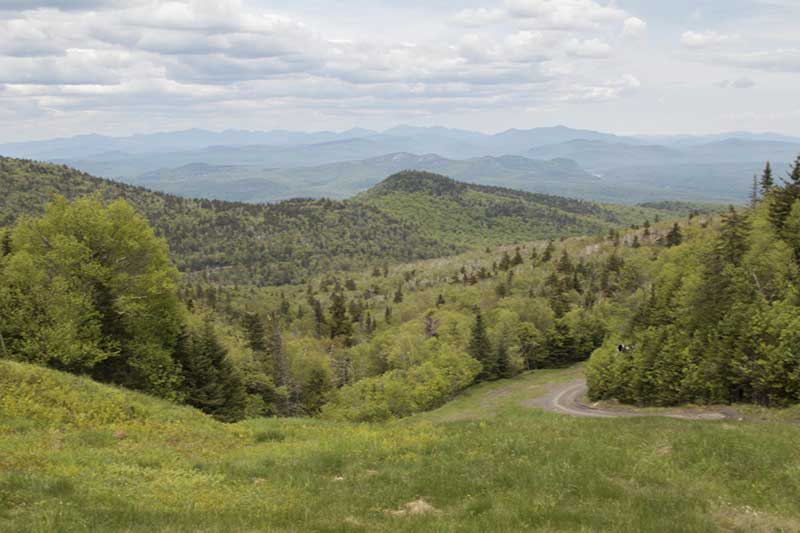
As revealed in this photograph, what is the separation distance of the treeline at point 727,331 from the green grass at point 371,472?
24.5m

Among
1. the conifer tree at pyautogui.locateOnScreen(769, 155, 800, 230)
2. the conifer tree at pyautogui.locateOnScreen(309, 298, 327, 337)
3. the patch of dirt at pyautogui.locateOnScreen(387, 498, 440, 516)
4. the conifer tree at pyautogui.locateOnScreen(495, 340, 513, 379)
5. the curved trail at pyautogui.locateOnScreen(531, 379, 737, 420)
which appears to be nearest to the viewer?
the patch of dirt at pyautogui.locateOnScreen(387, 498, 440, 516)

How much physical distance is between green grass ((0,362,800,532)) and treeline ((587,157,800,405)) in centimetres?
2454

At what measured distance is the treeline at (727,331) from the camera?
4531 centimetres

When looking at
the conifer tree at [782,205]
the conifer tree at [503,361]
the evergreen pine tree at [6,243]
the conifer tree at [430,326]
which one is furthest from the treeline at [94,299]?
the conifer tree at [430,326]

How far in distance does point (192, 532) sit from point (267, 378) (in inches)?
2421

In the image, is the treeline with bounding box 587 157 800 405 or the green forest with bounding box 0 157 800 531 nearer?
the green forest with bounding box 0 157 800 531

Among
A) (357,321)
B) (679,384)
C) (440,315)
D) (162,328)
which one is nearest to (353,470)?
(162,328)

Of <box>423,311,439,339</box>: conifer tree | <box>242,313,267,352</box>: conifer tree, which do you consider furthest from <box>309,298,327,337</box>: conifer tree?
<box>242,313,267,352</box>: conifer tree

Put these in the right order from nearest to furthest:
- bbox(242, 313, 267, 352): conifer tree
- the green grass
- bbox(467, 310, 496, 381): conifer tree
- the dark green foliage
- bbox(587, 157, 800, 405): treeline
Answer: the green grass, bbox(587, 157, 800, 405): treeline, the dark green foliage, bbox(242, 313, 267, 352): conifer tree, bbox(467, 310, 496, 381): conifer tree

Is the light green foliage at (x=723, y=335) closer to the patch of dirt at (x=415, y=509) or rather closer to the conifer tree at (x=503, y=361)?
the conifer tree at (x=503, y=361)

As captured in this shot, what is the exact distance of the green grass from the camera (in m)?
13.1

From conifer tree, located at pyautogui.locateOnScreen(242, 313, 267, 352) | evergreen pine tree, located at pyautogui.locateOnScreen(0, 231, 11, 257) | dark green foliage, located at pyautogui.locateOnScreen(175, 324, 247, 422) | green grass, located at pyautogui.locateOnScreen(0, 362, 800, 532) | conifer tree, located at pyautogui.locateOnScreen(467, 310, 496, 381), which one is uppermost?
evergreen pine tree, located at pyautogui.locateOnScreen(0, 231, 11, 257)

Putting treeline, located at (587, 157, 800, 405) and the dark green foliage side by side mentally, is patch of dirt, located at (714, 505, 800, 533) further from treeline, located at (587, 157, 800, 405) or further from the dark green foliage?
the dark green foliage

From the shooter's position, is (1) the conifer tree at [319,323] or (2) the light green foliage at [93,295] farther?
(1) the conifer tree at [319,323]
